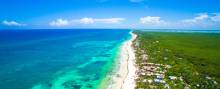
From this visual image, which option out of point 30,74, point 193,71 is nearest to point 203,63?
point 193,71

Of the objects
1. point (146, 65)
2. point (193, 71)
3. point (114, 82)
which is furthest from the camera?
point (146, 65)

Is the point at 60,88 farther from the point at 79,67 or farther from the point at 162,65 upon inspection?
the point at 162,65

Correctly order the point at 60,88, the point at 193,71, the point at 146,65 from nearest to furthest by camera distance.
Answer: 1. the point at 60,88
2. the point at 193,71
3. the point at 146,65

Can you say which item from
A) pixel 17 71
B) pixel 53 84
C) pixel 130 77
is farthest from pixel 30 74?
pixel 130 77

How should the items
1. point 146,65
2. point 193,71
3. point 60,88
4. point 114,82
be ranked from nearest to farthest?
point 60,88 < point 114,82 < point 193,71 < point 146,65

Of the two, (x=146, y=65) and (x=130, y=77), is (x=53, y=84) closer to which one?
(x=130, y=77)

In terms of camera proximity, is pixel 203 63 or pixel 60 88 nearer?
A: pixel 60 88

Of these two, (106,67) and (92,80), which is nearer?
(92,80)

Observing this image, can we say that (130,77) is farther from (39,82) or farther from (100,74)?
(39,82)

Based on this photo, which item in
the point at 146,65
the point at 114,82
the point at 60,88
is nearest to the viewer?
the point at 60,88
